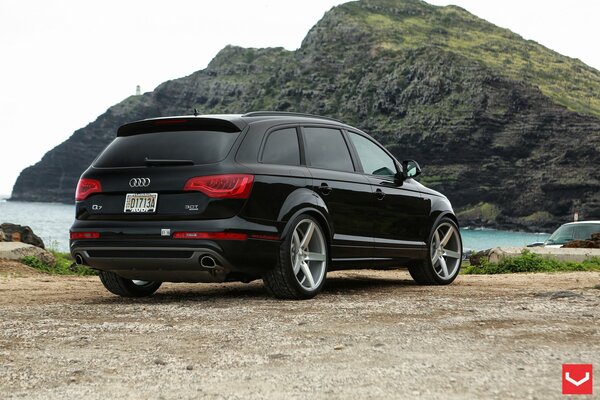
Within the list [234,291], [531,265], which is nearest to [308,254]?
[234,291]

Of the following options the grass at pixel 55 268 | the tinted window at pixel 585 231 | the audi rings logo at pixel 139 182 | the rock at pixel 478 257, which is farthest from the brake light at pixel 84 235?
the tinted window at pixel 585 231

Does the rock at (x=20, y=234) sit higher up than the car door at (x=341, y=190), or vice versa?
the car door at (x=341, y=190)

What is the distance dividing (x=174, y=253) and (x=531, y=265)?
841 cm

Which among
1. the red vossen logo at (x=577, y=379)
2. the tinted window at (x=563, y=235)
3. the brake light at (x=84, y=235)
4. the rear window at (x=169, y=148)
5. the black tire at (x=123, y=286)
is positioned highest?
the rear window at (x=169, y=148)

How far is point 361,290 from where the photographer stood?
9086 millimetres

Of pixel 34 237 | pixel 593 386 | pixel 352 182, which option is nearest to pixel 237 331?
pixel 593 386

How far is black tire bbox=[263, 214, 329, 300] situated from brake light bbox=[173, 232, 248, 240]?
1.60ft

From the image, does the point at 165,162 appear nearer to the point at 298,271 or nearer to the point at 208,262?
the point at 208,262

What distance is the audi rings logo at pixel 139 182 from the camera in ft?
24.2

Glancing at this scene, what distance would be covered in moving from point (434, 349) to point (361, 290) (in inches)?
162

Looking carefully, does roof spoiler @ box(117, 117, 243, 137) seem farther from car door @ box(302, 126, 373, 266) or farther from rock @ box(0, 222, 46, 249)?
rock @ box(0, 222, 46, 249)

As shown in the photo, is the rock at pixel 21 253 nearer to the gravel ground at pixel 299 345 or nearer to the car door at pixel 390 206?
the gravel ground at pixel 299 345

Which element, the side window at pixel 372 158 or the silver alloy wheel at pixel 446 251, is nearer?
the side window at pixel 372 158

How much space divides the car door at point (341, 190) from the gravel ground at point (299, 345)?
1.78 ft
